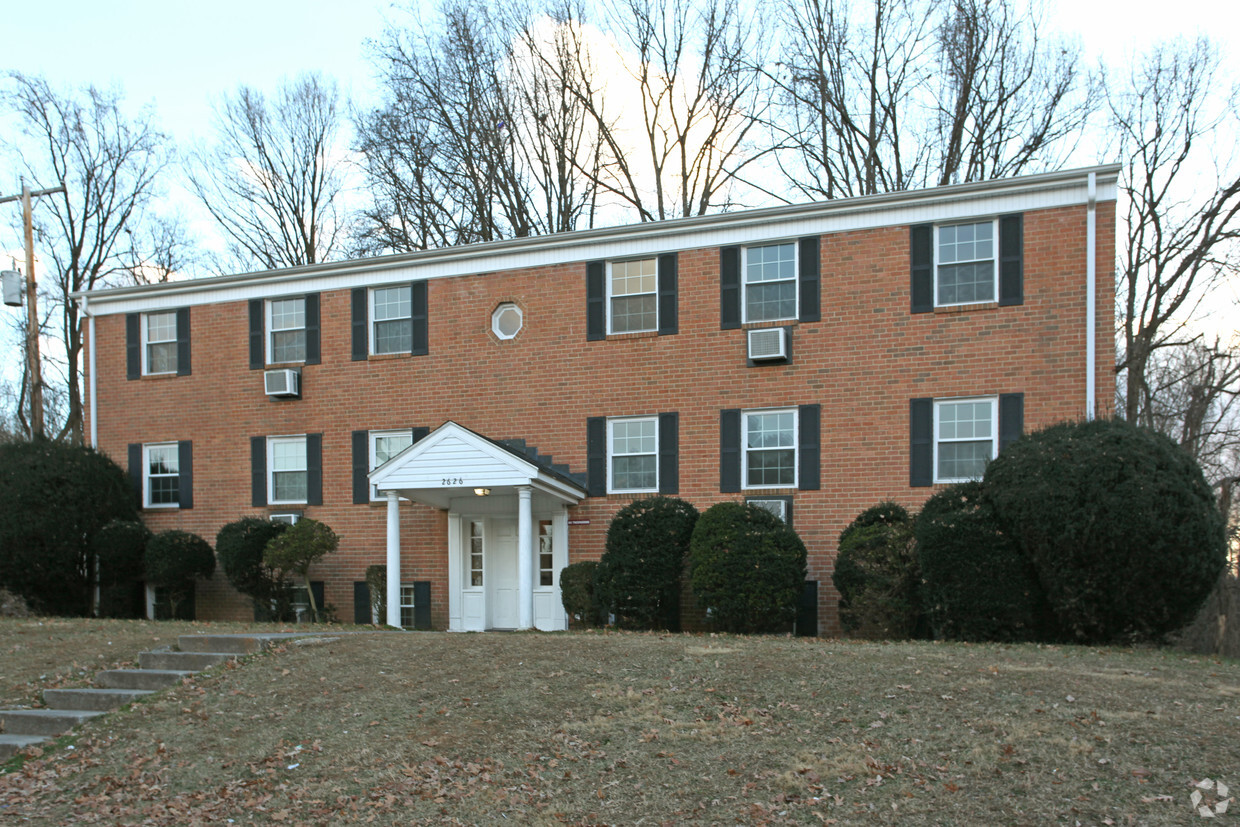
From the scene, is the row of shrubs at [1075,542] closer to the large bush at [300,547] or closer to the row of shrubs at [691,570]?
the row of shrubs at [691,570]

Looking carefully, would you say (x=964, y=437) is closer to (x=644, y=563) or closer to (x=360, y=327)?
(x=644, y=563)

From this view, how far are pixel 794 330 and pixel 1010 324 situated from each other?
3203mm

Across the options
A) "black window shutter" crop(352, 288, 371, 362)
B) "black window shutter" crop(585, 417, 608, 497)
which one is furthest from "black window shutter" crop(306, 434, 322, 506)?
"black window shutter" crop(585, 417, 608, 497)

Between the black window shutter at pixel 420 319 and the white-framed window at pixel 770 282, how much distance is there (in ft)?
19.2

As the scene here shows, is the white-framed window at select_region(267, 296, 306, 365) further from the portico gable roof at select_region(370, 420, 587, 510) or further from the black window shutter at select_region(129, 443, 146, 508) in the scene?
the portico gable roof at select_region(370, 420, 587, 510)

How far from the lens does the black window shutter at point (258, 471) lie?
19.9 m

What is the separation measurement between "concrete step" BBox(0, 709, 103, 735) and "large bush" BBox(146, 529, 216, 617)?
30.5 feet

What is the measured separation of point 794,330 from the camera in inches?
660

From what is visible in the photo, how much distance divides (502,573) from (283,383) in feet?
17.7

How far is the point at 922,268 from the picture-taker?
16.0 m

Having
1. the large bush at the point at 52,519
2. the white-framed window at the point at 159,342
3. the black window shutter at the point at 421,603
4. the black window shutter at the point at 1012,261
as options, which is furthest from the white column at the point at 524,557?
the white-framed window at the point at 159,342

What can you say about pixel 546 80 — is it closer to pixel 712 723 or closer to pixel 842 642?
pixel 842 642

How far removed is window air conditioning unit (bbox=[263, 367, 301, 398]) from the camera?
19547 mm

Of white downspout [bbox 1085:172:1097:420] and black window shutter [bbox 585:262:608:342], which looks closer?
white downspout [bbox 1085:172:1097:420]
